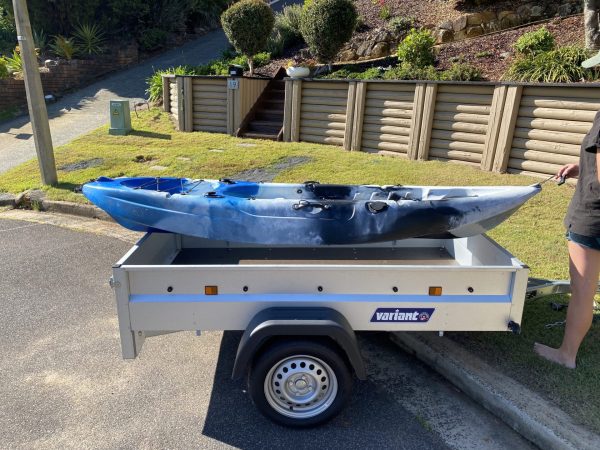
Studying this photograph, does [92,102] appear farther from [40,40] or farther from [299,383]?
[299,383]

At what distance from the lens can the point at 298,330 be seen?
107 inches

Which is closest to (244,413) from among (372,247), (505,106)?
(372,247)

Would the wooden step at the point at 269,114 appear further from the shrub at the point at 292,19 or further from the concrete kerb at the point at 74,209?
the concrete kerb at the point at 74,209

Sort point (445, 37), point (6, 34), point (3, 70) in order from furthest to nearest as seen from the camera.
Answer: point (6, 34)
point (3, 70)
point (445, 37)

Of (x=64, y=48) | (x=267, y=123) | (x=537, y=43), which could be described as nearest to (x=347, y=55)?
(x=267, y=123)

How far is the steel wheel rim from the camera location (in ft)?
9.46

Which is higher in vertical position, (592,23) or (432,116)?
(592,23)

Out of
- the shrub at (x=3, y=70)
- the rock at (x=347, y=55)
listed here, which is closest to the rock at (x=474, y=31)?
the rock at (x=347, y=55)

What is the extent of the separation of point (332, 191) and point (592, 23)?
863cm

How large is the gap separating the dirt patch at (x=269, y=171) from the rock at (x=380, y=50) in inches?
224

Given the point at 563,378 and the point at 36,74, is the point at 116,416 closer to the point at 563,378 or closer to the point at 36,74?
the point at 563,378

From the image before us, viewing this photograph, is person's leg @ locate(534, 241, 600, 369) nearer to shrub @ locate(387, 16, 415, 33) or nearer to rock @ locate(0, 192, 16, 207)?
rock @ locate(0, 192, 16, 207)

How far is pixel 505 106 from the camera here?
27.0 ft

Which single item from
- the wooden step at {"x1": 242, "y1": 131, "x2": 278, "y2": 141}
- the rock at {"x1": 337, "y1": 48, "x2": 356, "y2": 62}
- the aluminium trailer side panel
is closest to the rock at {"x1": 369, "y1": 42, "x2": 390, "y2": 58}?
the rock at {"x1": 337, "y1": 48, "x2": 356, "y2": 62}
